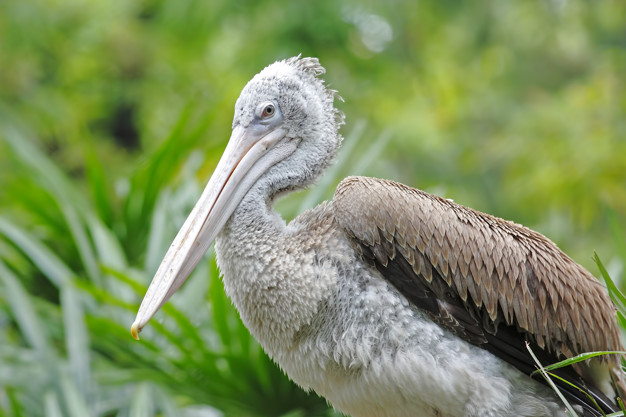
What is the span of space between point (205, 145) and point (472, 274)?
4062 millimetres

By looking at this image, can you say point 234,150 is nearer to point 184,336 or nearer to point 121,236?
point 184,336

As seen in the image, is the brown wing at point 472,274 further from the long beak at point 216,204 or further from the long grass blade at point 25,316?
the long grass blade at point 25,316

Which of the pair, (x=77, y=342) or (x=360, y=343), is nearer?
(x=360, y=343)

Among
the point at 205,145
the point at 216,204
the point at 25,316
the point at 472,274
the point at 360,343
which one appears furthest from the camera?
the point at 205,145

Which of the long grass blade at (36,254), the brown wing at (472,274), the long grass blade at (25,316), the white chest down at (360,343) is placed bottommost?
the long grass blade at (25,316)

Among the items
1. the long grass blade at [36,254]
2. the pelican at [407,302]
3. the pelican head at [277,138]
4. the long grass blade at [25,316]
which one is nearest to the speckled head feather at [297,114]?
the pelican head at [277,138]

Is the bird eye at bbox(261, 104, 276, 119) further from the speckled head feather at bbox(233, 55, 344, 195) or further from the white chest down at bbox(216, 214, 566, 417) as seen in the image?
the white chest down at bbox(216, 214, 566, 417)

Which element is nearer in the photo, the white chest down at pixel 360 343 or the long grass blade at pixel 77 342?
the white chest down at pixel 360 343

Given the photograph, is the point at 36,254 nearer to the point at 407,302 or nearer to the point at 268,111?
the point at 268,111

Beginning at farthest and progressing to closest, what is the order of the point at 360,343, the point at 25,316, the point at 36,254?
the point at 36,254
the point at 25,316
the point at 360,343

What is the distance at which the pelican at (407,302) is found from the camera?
3.21m

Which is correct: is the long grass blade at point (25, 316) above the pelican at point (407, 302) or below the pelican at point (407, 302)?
below

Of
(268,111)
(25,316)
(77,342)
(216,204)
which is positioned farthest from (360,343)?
(25,316)

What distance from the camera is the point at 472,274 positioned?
10.9 feet
